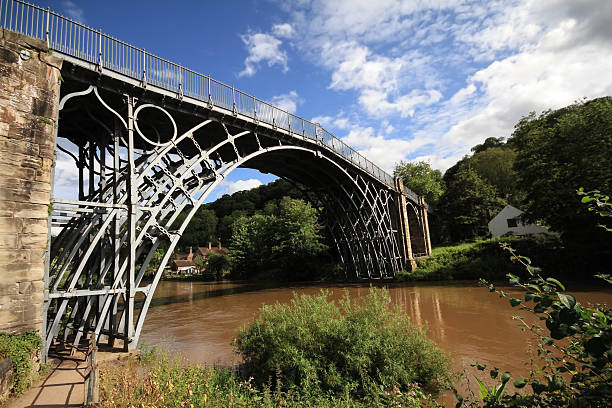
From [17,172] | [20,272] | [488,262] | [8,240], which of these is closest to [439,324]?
[20,272]

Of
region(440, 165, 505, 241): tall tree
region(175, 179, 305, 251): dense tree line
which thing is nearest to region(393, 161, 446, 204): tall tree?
region(440, 165, 505, 241): tall tree

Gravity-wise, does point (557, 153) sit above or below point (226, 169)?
above

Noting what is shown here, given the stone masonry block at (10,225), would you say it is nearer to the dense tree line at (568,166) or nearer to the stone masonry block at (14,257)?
the stone masonry block at (14,257)

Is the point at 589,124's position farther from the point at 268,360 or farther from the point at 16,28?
the point at 16,28

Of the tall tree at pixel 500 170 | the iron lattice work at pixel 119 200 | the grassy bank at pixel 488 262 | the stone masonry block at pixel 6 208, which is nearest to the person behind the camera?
the stone masonry block at pixel 6 208

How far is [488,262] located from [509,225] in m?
14.1

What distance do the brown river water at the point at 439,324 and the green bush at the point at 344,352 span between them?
0.82 meters

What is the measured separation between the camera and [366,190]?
87.0ft

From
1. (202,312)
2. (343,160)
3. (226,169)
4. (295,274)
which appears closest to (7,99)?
(226,169)

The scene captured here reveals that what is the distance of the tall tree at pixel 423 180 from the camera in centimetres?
4688

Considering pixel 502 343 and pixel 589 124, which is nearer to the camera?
pixel 502 343

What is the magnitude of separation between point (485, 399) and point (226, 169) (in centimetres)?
1343

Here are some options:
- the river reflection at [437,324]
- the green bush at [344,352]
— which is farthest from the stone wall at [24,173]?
the green bush at [344,352]

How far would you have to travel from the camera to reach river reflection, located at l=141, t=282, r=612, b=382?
912cm
